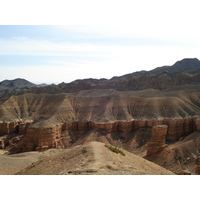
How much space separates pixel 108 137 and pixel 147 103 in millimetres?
13866

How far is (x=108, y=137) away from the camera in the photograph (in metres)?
48.1

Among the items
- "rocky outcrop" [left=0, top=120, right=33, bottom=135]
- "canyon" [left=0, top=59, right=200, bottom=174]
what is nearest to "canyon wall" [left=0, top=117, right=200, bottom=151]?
"canyon" [left=0, top=59, right=200, bottom=174]

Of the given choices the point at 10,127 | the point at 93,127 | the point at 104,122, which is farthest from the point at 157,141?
the point at 10,127

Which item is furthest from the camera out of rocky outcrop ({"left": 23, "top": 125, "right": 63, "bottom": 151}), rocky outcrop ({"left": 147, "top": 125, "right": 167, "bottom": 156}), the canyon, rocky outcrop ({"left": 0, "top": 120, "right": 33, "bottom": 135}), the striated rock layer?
rocky outcrop ({"left": 0, "top": 120, "right": 33, "bottom": 135})

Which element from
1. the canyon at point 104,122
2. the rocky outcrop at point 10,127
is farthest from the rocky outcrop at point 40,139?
the rocky outcrop at point 10,127

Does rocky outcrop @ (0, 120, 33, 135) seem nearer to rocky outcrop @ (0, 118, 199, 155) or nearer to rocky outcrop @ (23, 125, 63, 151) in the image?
rocky outcrop @ (0, 118, 199, 155)

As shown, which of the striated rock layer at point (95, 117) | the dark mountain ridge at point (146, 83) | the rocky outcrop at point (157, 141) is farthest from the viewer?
the dark mountain ridge at point (146, 83)

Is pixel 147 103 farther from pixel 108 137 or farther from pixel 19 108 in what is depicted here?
pixel 19 108

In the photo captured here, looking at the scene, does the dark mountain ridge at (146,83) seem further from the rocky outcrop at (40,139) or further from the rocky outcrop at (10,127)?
the rocky outcrop at (40,139)

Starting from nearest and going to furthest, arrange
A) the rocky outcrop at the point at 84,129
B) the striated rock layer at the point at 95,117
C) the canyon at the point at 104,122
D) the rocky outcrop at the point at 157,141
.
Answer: the rocky outcrop at the point at 157,141
the canyon at the point at 104,122
the rocky outcrop at the point at 84,129
the striated rock layer at the point at 95,117

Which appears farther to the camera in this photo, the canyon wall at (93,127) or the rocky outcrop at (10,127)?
the rocky outcrop at (10,127)

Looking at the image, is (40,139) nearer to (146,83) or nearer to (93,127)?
(93,127)

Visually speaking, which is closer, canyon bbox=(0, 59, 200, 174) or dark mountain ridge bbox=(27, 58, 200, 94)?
canyon bbox=(0, 59, 200, 174)

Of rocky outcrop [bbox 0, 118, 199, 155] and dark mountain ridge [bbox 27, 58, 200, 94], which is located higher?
dark mountain ridge [bbox 27, 58, 200, 94]
